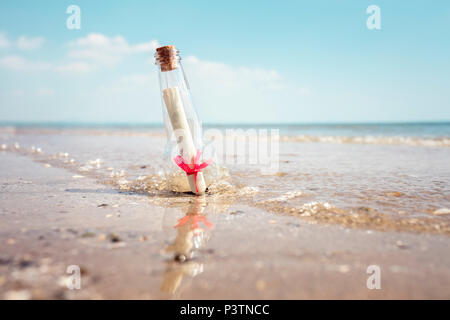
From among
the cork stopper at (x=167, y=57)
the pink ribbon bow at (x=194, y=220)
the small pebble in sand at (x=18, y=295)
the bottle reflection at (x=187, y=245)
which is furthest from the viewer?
the cork stopper at (x=167, y=57)

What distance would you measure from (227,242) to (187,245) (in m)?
0.25

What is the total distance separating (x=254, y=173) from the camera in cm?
466

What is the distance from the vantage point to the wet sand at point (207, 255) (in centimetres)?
129

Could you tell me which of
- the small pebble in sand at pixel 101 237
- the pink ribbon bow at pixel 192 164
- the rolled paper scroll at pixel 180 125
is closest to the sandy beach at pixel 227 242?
the small pebble in sand at pixel 101 237

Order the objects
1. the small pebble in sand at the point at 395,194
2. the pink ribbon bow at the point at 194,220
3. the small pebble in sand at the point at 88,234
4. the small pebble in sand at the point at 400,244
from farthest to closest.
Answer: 1. the small pebble in sand at the point at 395,194
2. the pink ribbon bow at the point at 194,220
3. the small pebble in sand at the point at 88,234
4. the small pebble in sand at the point at 400,244

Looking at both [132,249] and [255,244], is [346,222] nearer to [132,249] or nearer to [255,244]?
[255,244]

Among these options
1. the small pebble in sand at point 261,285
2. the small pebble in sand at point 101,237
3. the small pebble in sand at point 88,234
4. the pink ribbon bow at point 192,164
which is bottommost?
the small pebble in sand at point 261,285

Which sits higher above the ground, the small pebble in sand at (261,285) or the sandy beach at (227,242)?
the sandy beach at (227,242)

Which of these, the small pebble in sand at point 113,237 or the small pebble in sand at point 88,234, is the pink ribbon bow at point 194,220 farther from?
the small pebble in sand at point 88,234

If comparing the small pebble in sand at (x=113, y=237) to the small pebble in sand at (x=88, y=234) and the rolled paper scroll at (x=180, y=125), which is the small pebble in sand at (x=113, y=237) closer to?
the small pebble in sand at (x=88, y=234)

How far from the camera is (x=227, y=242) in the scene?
5.96 feet

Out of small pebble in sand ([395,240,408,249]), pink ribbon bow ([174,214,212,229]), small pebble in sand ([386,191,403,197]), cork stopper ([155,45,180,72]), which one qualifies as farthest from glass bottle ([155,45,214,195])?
small pebble in sand ([386,191,403,197])

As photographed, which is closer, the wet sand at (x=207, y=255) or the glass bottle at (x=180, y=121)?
the wet sand at (x=207, y=255)
